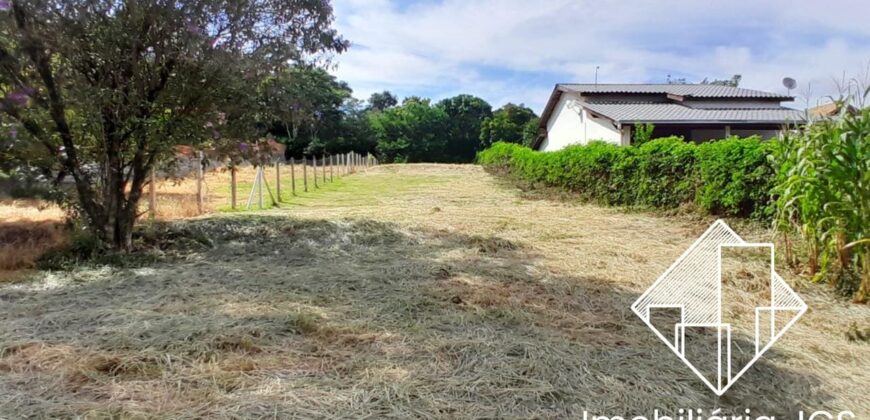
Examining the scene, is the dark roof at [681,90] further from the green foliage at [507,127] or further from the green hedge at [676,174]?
the green foliage at [507,127]

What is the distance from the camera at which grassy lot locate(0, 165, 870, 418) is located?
7.71ft

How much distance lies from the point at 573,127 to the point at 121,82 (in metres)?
18.7

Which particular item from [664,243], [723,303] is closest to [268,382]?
[723,303]

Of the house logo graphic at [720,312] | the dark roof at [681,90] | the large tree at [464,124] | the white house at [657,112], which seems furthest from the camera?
the large tree at [464,124]

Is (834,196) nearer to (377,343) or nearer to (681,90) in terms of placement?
(377,343)

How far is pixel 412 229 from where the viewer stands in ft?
23.8

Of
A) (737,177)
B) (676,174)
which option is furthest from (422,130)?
(737,177)

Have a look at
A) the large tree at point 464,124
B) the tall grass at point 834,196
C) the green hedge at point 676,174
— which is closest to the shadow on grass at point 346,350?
the tall grass at point 834,196

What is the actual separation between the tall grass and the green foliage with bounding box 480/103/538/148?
41.3 m

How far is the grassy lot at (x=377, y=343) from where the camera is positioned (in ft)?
7.71

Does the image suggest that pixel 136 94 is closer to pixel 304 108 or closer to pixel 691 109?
pixel 304 108

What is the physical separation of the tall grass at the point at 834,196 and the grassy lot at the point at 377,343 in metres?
0.29

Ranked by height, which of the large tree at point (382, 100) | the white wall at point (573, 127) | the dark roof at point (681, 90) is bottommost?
the white wall at point (573, 127)

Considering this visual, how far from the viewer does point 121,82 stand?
5.37 m
